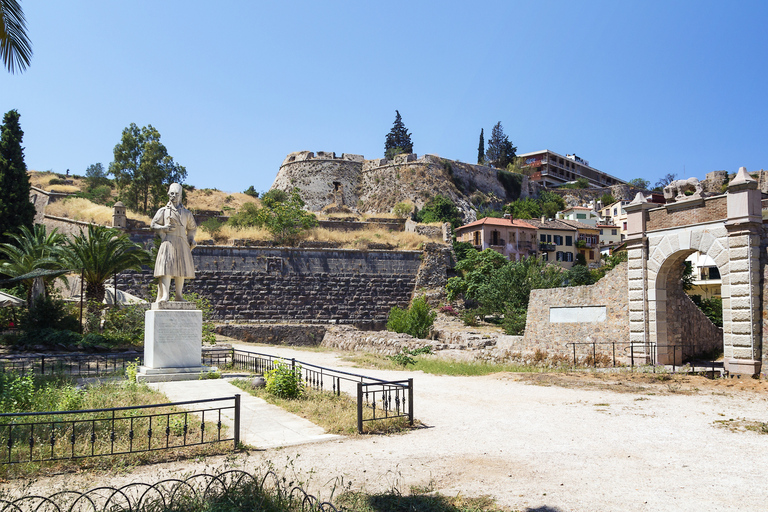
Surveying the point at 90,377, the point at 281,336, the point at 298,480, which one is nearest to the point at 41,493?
the point at 298,480

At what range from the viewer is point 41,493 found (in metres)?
5.16

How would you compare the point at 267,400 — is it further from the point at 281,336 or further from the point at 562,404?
the point at 281,336

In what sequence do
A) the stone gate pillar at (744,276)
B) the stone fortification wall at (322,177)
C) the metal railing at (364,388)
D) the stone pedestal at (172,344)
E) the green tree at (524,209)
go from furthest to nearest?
the stone fortification wall at (322,177) < the green tree at (524,209) < the stone gate pillar at (744,276) < the stone pedestal at (172,344) < the metal railing at (364,388)

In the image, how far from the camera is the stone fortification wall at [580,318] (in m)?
16.2

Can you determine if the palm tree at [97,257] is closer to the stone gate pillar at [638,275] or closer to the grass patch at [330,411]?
the grass patch at [330,411]

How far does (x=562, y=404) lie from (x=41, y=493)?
8.44 metres

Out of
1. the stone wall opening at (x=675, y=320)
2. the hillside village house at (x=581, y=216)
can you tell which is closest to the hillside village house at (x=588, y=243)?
the hillside village house at (x=581, y=216)

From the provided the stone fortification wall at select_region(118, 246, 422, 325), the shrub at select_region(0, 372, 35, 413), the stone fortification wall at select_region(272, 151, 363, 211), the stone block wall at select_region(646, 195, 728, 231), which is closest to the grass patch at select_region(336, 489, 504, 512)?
the shrub at select_region(0, 372, 35, 413)

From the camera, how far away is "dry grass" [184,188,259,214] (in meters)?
57.4

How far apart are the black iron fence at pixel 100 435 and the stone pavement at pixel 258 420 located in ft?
1.25

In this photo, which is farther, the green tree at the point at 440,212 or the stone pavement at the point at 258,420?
the green tree at the point at 440,212

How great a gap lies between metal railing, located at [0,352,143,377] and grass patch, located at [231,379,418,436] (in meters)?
4.78

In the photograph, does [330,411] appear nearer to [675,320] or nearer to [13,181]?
[675,320]

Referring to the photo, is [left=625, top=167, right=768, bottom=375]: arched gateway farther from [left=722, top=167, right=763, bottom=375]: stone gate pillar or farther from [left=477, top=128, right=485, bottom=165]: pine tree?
[left=477, top=128, right=485, bottom=165]: pine tree
